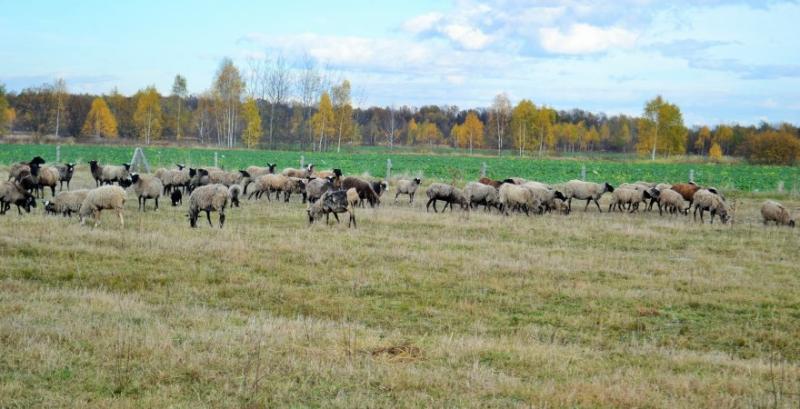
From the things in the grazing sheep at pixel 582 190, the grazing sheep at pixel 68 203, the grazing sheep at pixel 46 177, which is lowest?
the grazing sheep at pixel 68 203

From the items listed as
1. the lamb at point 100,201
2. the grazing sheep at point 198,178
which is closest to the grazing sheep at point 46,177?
the grazing sheep at point 198,178

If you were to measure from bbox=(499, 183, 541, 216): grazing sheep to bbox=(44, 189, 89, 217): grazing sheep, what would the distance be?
543 inches

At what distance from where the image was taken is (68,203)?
806 inches

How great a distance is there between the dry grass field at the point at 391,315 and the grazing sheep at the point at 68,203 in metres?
0.64

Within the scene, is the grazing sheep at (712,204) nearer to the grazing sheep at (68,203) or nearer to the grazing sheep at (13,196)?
the grazing sheep at (68,203)

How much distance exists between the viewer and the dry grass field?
24.6 ft

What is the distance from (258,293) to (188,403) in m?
6.26

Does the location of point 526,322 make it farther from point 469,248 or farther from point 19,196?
point 19,196

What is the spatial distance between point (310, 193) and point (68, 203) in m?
8.13

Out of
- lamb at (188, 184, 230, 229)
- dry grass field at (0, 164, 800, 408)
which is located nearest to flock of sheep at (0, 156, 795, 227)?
lamb at (188, 184, 230, 229)

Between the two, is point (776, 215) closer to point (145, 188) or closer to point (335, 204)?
point (335, 204)

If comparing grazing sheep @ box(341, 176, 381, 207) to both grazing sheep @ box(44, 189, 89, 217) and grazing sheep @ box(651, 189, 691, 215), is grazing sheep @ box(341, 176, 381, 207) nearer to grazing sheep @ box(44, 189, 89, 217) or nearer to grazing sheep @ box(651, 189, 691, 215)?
grazing sheep @ box(44, 189, 89, 217)

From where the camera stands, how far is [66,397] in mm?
6809

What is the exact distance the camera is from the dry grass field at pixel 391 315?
7.48m
